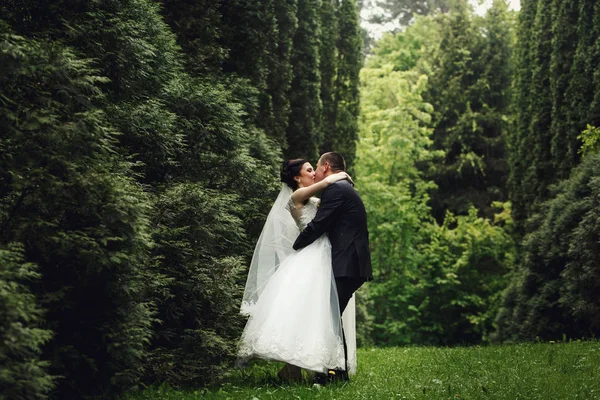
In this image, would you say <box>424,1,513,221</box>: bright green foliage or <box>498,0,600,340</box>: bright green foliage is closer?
<box>498,0,600,340</box>: bright green foliage

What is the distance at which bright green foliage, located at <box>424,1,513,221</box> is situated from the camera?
32.3 m

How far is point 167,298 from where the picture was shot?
8039 millimetres

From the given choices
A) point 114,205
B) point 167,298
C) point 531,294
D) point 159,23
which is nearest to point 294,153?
point 531,294

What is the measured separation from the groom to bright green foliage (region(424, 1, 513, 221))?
24286mm

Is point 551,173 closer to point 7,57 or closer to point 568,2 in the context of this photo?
point 568,2

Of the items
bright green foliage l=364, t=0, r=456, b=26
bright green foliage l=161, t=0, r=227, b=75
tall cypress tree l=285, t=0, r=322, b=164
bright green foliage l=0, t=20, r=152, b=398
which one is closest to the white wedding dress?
bright green foliage l=0, t=20, r=152, b=398

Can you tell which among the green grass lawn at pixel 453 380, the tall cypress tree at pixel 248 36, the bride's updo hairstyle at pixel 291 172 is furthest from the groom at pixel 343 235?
the tall cypress tree at pixel 248 36

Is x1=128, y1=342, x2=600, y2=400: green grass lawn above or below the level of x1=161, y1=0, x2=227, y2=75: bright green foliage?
below

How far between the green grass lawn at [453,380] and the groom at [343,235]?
0.81 metres

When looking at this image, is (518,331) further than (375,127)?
No

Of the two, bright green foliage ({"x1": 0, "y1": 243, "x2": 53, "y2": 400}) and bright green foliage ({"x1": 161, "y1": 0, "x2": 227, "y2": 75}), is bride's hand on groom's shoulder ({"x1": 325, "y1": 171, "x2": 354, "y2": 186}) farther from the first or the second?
bright green foliage ({"x1": 0, "y1": 243, "x2": 53, "y2": 400})

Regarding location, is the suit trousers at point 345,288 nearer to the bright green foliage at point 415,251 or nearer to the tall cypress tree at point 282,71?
the tall cypress tree at point 282,71

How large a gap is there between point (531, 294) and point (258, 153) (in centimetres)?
866

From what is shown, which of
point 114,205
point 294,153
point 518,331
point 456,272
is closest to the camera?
point 114,205
